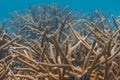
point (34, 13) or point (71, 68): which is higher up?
point (34, 13)

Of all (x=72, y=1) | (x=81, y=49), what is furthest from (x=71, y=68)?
(x=72, y=1)

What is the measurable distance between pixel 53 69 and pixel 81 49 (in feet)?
2.47

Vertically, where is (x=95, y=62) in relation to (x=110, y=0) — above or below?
below

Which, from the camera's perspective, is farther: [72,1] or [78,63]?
[72,1]

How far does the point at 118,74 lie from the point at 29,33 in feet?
19.7

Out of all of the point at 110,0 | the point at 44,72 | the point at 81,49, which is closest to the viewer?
the point at 44,72

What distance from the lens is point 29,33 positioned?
8.19m

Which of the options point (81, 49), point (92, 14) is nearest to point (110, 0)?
point (92, 14)

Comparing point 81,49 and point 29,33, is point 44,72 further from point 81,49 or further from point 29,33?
point 29,33

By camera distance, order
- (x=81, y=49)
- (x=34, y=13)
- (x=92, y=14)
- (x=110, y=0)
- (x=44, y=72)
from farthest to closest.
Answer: (x=110, y=0), (x=92, y=14), (x=34, y=13), (x=81, y=49), (x=44, y=72)

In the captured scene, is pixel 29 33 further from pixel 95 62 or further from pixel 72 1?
pixel 72 1

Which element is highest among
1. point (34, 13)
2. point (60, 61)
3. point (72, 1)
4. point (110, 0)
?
point (72, 1)

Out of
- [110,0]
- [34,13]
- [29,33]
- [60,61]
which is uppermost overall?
[110,0]

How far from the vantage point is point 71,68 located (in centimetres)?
233
